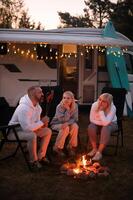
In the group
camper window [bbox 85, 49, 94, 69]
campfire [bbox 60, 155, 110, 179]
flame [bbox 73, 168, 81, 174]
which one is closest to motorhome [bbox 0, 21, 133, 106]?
camper window [bbox 85, 49, 94, 69]

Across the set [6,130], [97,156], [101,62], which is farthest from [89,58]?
[6,130]

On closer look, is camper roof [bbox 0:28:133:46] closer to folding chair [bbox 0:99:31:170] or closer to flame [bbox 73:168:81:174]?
folding chair [bbox 0:99:31:170]

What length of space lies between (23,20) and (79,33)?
18.9m

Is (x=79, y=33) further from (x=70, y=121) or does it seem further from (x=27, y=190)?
(x=27, y=190)

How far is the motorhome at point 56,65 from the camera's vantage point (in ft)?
39.0

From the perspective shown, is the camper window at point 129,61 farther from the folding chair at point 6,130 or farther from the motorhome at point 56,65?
the folding chair at point 6,130

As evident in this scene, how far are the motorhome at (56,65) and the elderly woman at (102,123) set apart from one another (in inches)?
191

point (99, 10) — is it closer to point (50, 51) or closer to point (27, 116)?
point (50, 51)

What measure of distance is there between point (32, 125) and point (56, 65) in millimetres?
6214

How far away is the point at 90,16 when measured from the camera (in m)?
38.3

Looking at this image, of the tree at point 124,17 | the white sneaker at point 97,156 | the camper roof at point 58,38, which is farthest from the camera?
the tree at point 124,17

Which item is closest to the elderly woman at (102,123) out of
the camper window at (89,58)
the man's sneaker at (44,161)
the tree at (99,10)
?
the man's sneaker at (44,161)

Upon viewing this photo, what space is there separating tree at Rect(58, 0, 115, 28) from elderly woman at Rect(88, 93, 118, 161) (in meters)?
29.5

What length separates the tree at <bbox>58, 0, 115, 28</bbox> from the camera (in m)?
36.1
